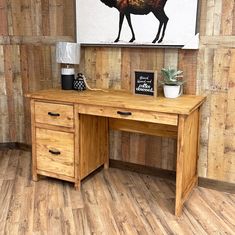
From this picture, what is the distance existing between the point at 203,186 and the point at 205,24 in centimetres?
138

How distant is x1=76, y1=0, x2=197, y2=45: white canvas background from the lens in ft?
8.55

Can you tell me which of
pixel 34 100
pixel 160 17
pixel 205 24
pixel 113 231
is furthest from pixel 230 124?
pixel 34 100

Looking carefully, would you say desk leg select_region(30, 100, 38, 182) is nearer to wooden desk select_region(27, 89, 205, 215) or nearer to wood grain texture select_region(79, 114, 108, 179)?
wooden desk select_region(27, 89, 205, 215)

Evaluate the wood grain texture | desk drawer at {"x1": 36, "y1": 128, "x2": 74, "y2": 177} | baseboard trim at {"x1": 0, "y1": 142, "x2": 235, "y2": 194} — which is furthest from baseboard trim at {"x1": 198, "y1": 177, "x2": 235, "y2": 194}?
desk drawer at {"x1": 36, "y1": 128, "x2": 74, "y2": 177}

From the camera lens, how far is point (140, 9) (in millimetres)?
2764

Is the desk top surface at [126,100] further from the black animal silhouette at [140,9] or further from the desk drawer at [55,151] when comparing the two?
the black animal silhouette at [140,9]

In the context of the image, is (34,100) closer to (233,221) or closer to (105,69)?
(105,69)

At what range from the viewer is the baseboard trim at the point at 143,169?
300 cm

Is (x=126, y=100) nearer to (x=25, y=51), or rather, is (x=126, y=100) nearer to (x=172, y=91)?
(x=172, y=91)

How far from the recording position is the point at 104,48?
9.98ft

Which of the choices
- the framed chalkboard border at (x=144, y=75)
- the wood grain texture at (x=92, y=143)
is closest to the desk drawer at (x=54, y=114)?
the wood grain texture at (x=92, y=143)

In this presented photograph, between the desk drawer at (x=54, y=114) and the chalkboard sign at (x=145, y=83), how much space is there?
22.7 inches

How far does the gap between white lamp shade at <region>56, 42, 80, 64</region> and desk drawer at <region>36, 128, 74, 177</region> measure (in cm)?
65

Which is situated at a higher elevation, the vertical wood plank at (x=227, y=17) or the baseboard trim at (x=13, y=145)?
the vertical wood plank at (x=227, y=17)
